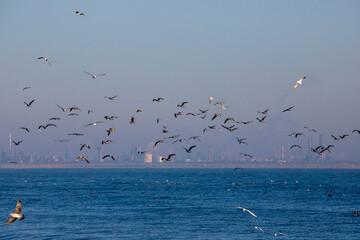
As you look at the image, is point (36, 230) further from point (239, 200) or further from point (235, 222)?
point (239, 200)

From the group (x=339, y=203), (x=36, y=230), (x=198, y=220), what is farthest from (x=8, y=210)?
(x=339, y=203)

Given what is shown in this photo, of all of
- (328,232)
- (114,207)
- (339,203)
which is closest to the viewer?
(328,232)

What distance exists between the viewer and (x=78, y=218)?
84625 mm

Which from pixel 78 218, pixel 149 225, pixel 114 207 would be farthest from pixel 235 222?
pixel 114 207

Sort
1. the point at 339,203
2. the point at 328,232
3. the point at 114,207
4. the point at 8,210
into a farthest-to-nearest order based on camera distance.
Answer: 1. the point at 339,203
2. the point at 114,207
3. the point at 8,210
4. the point at 328,232

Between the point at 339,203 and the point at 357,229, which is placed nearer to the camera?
the point at 357,229

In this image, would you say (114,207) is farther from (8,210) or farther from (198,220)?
(198,220)

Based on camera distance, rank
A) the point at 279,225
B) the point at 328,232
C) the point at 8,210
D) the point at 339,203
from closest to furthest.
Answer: the point at 328,232 → the point at 279,225 → the point at 8,210 → the point at 339,203

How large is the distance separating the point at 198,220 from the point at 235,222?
19.6ft

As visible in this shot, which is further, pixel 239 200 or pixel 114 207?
pixel 239 200

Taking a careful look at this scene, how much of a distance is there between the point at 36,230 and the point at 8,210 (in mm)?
29019

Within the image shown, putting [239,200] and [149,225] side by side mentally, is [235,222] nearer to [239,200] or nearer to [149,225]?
[149,225]

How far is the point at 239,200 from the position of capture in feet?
389

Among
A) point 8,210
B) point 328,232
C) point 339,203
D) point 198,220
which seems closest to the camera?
point 328,232
